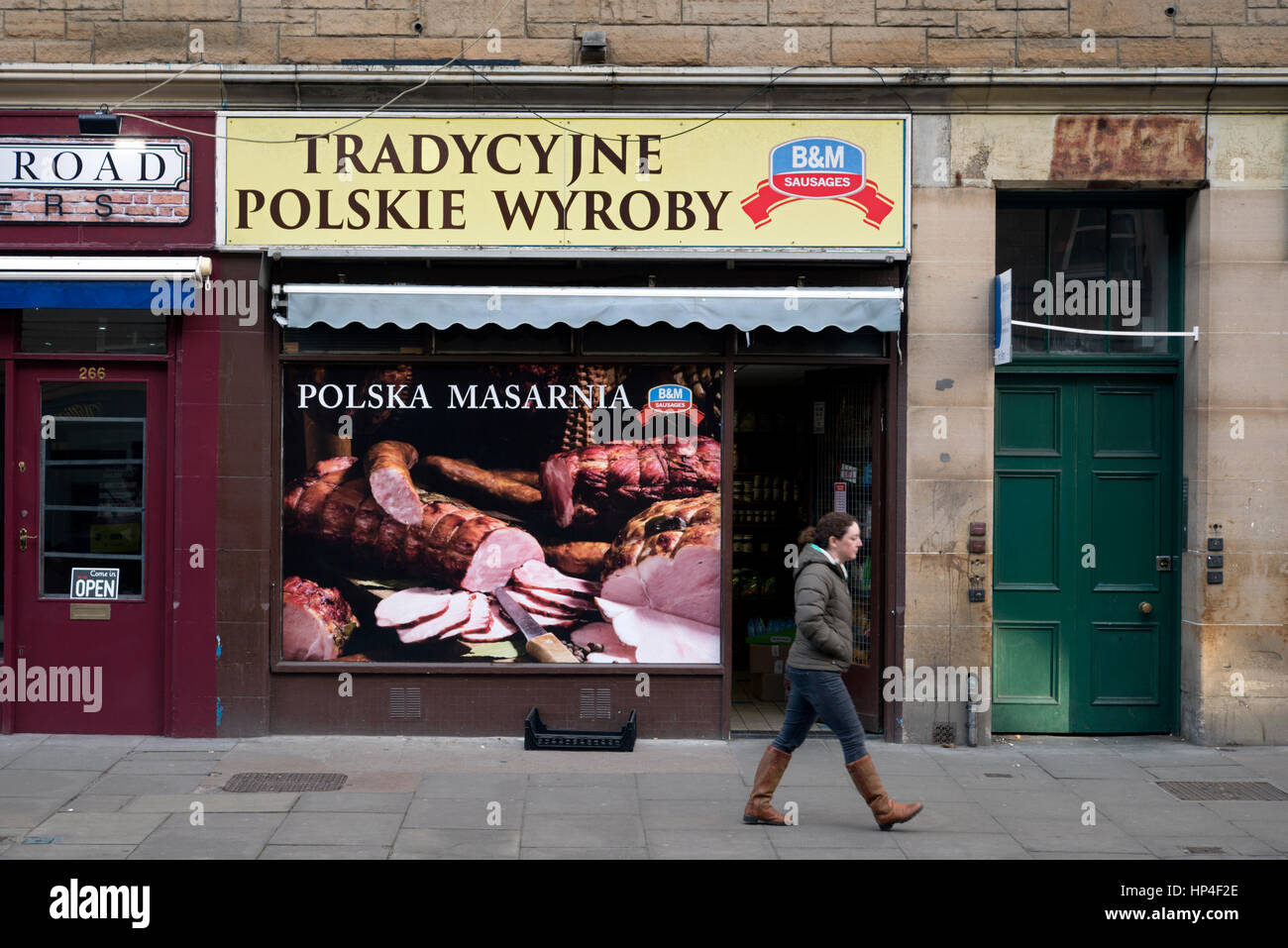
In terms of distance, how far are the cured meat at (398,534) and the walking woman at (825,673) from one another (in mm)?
3001

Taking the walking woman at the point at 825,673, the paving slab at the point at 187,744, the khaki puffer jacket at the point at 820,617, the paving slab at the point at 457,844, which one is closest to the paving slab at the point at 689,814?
the walking woman at the point at 825,673

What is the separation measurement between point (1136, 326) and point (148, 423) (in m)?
7.99

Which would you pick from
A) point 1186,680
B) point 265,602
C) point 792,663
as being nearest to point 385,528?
point 265,602

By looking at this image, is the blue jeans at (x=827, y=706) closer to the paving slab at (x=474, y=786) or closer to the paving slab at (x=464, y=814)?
the paving slab at (x=464, y=814)

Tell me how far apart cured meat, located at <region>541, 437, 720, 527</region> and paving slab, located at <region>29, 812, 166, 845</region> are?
12.2 feet

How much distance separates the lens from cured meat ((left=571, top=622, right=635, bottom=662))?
376 inches

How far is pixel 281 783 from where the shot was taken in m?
8.15

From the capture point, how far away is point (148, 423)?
9.41 metres

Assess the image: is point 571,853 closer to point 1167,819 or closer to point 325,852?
point 325,852

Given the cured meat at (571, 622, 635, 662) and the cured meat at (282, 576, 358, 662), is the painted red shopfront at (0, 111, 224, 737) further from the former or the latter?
the cured meat at (571, 622, 635, 662)

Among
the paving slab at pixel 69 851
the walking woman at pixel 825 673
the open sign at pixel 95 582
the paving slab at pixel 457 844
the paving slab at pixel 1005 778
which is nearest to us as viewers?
the paving slab at pixel 69 851

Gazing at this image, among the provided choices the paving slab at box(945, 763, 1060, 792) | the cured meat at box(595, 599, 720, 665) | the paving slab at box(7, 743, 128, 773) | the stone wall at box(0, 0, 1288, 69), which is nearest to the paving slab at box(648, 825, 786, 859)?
the paving slab at box(945, 763, 1060, 792)

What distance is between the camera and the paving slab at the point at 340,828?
692 cm

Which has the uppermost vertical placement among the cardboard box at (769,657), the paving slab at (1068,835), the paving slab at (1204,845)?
the cardboard box at (769,657)
